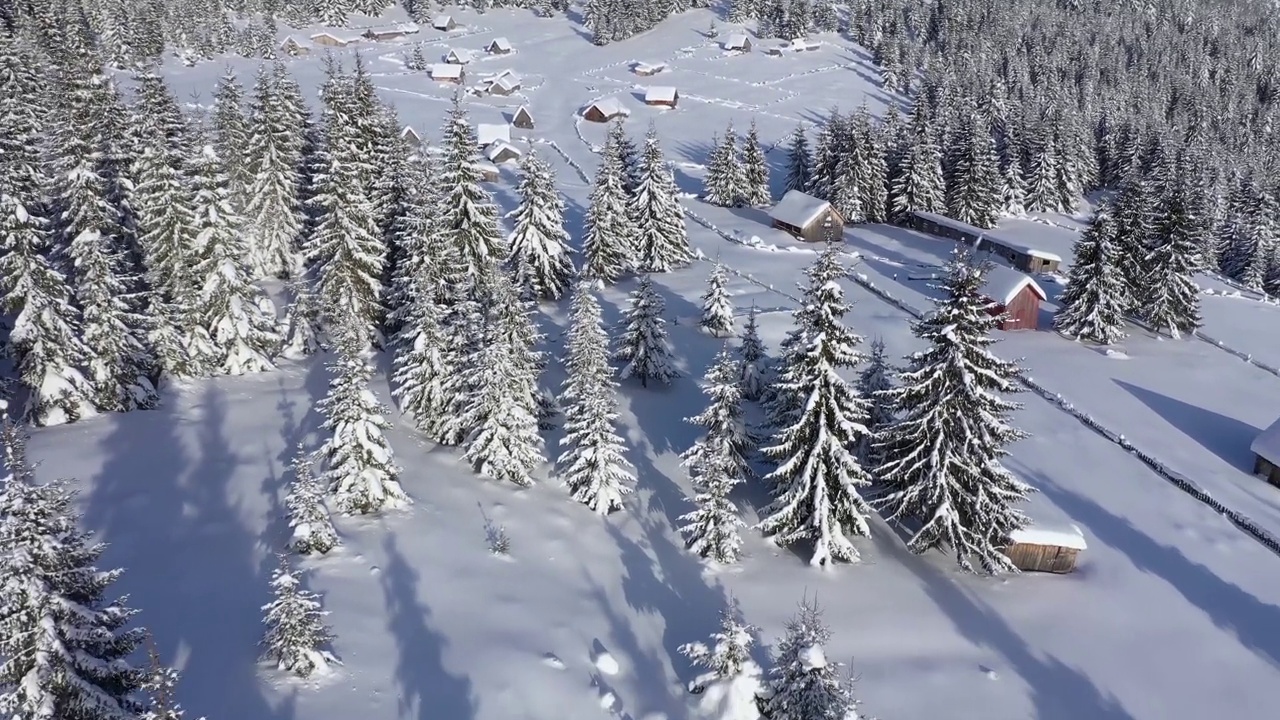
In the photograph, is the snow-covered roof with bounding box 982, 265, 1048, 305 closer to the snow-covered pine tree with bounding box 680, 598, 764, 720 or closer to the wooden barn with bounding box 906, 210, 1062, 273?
the wooden barn with bounding box 906, 210, 1062, 273

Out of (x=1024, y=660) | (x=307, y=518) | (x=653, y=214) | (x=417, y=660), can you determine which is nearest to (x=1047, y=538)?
(x=1024, y=660)

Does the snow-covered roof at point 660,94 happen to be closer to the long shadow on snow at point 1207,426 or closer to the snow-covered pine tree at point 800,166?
the snow-covered pine tree at point 800,166

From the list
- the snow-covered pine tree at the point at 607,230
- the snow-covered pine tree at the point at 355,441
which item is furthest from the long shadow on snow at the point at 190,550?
the snow-covered pine tree at the point at 607,230

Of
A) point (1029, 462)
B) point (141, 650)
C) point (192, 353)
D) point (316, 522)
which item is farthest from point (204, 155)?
point (1029, 462)

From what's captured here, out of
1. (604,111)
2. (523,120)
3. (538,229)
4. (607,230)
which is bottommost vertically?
(607,230)

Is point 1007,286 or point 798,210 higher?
point 798,210

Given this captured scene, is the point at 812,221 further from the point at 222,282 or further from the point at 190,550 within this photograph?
the point at 190,550
